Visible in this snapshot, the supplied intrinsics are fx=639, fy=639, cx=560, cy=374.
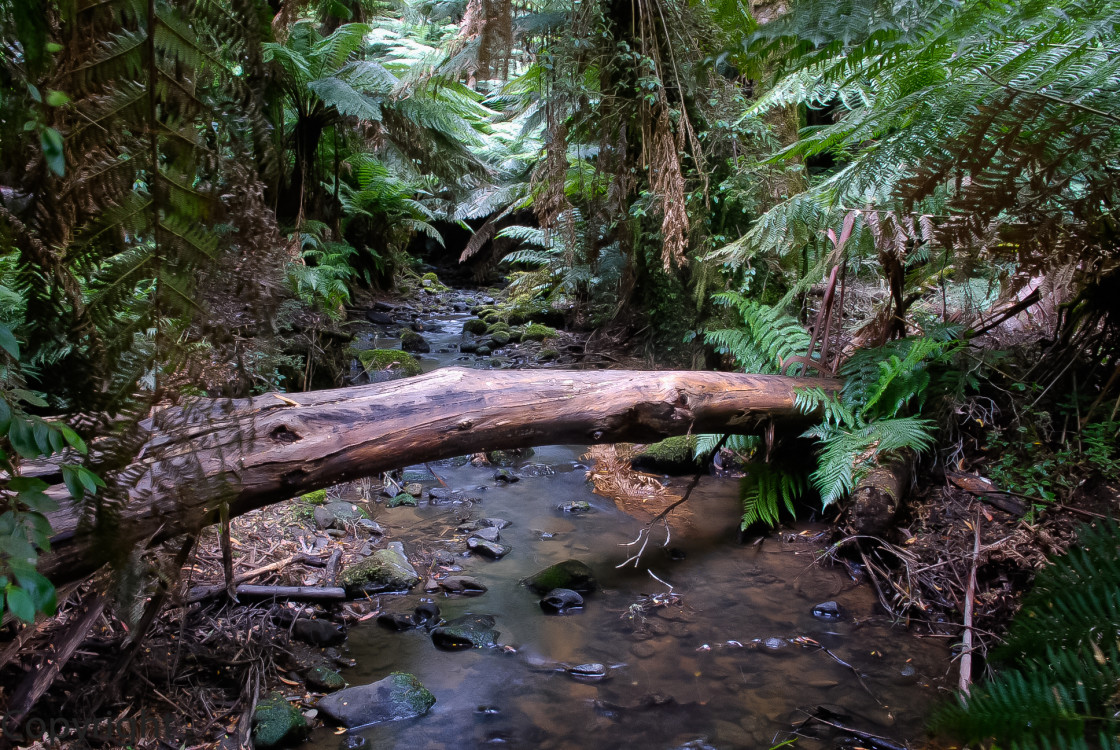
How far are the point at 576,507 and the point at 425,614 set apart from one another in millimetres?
1330

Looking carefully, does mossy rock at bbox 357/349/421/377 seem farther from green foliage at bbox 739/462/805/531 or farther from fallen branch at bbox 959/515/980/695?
fallen branch at bbox 959/515/980/695

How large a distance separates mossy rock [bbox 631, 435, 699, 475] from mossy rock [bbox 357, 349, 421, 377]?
2.29m

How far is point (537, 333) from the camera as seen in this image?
7.54m

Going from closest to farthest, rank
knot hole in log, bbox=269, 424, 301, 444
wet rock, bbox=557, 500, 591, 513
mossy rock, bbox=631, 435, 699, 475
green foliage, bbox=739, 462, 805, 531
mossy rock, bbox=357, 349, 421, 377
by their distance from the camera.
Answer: knot hole in log, bbox=269, 424, 301, 444 → green foliage, bbox=739, 462, 805, 531 → wet rock, bbox=557, 500, 591, 513 → mossy rock, bbox=631, 435, 699, 475 → mossy rock, bbox=357, 349, 421, 377

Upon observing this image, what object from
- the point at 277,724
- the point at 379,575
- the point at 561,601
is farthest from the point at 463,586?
the point at 277,724

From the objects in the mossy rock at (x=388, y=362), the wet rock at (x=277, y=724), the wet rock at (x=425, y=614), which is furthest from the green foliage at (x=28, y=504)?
the mossy rock at (x=388, y=362)

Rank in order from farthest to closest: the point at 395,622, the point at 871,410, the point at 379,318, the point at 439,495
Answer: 1. the point at 379,318
2. the point at 439,495
3. the point at 871,410
4. the point at 395,622

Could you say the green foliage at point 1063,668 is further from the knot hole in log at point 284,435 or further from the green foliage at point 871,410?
A: the knot hole in log at point 284,435

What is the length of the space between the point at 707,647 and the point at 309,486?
1606 mm

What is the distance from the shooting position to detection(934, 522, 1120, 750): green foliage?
1.00 meters

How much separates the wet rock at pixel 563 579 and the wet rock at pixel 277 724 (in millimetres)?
1166

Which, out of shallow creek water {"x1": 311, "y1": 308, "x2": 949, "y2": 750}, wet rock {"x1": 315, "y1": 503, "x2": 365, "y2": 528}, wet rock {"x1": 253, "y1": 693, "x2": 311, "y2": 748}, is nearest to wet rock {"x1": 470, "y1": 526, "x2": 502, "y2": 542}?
shallow creek water {"x1": 311, "y1": 308, "x2": 949, "y2": 750}

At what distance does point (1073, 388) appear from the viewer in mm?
2674

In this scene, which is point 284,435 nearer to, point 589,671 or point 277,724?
point 277,724
